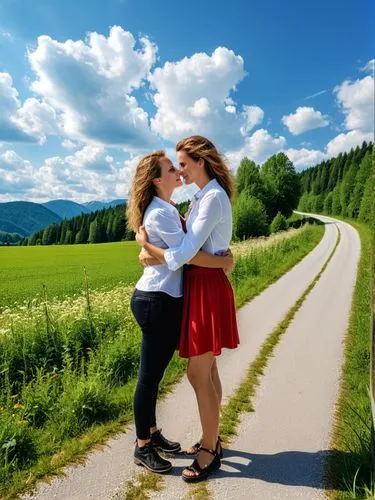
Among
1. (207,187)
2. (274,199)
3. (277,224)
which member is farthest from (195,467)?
(274,199)

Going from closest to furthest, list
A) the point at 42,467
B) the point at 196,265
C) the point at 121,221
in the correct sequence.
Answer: the point at 196,265 < the point at 42,467 < the point at 121,221

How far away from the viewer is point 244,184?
56.1 metres

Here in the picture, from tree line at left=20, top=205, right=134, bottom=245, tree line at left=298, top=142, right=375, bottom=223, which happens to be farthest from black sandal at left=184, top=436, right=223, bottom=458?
tree line at left=20, top=205, right=134, bottom=245

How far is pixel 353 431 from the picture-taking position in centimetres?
399

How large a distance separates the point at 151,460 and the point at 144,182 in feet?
7.68

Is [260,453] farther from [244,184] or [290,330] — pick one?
[244,184]

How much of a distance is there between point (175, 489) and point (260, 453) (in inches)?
38.6

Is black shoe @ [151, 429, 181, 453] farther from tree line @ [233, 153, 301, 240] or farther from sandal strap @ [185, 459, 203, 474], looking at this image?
tree line @ [233, 153, 301, 240]

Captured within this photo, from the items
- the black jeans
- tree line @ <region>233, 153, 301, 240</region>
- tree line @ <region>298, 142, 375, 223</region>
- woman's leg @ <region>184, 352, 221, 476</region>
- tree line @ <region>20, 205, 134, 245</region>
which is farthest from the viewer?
tree line @ <region>20, 205, 134, 245</region>

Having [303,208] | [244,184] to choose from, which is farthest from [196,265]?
[303,208]

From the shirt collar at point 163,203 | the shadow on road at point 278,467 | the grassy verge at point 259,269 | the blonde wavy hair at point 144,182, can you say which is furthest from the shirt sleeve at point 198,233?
the grassy verge at point 259,269

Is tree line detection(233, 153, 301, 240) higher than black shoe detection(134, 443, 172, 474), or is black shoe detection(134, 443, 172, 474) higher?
tree line detection(233, 153, 301, 240)

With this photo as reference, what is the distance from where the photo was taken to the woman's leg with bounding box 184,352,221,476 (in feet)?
10.6

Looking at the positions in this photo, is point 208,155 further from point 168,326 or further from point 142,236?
point 168,326
